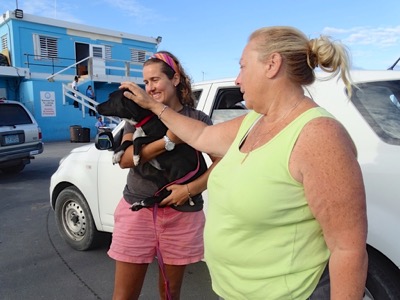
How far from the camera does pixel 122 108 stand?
70.2 inches

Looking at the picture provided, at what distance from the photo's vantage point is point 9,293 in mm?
3117

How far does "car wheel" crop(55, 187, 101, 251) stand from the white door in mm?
17424

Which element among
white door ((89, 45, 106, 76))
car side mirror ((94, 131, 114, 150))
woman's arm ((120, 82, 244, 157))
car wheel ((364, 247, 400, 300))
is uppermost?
white door ((89, 45, 106, 76))

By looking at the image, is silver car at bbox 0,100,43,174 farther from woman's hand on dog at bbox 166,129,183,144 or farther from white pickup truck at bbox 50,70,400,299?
white pickup truck at bbox 50,70,400,299

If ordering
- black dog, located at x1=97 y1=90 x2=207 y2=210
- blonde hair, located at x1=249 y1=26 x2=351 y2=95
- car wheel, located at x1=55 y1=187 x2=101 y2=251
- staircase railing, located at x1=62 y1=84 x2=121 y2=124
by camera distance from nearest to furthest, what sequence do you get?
blonde hair, located at x1=249 y1=26 x2=351 y2=95 → black dog, located at x1=97 y1=90 x2=207 y2=210 → car wheel, located at x1=55 y1=187 x2=101 y2=251 → staircase railing, located at x1=62 y1=84 x2=121 y2=124

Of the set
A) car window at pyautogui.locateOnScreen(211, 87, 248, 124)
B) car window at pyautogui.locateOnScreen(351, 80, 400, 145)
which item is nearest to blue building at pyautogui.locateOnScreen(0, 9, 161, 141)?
car window at pyautogui.locateOnScreen(211, 87, 248, 124)

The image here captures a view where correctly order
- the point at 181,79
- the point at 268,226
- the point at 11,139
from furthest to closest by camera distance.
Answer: the point at 11,139 < the point at 181,79 < the point at 268,226

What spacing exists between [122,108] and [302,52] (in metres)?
0.97

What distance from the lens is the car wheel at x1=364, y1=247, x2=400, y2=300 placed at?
7.03ft

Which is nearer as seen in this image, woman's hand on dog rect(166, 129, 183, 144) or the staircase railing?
woman's hand on dog rect(166, 129, 183, 144)

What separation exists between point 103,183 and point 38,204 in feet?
10.8

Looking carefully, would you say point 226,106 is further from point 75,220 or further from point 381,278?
point 75,220

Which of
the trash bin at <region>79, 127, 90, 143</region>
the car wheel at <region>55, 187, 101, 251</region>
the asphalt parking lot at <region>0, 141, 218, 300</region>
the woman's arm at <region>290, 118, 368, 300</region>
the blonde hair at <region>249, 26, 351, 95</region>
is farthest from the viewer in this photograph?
the trash bin at <region>79, 127, 90, 143</region>

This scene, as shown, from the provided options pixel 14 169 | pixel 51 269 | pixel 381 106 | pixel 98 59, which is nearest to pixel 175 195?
pixel 381 106
